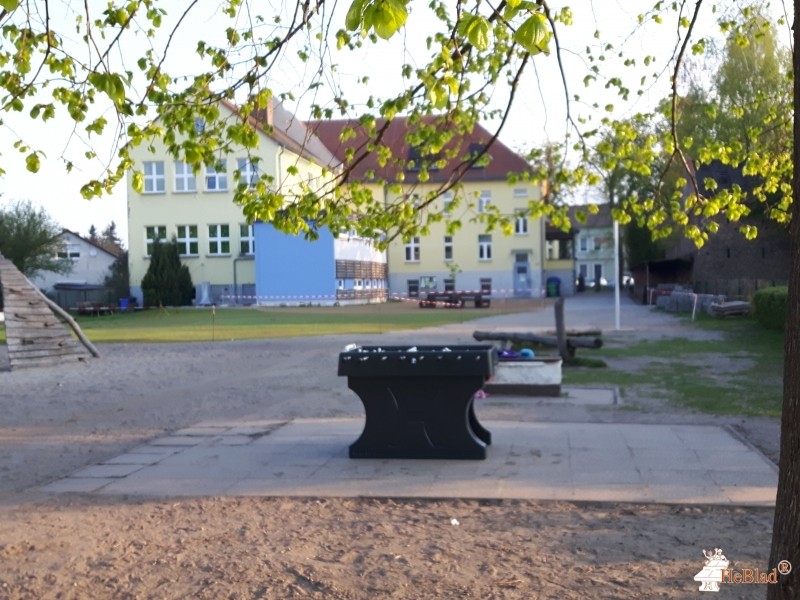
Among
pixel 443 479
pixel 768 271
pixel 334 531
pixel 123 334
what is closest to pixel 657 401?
pixel 443 479

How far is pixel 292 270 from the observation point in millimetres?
60281

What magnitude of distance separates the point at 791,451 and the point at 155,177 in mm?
59879

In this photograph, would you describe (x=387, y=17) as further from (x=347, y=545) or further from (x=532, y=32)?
(x=347, y=545)

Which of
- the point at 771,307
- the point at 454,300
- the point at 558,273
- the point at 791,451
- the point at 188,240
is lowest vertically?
the point at 454,300

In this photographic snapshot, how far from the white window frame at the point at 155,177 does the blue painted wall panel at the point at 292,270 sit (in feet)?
21.7

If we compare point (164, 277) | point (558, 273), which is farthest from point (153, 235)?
point (558, 273)

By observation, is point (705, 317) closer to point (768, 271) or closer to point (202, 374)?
point (768, 271)

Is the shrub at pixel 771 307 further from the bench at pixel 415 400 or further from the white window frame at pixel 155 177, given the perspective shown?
the white window frame at pixel 155 177

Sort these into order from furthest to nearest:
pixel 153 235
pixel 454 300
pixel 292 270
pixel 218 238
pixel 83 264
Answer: pixel 83 264, pixel 218 238, pixel 153 235, pixel 292 270, pixel 454 300

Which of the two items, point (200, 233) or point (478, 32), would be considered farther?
point (200, 233)

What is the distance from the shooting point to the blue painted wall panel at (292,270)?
196ft

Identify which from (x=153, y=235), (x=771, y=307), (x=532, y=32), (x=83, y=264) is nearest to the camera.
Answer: (x=532, y=32)

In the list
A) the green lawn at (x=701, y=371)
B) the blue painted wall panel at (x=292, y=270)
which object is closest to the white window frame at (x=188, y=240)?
the blue painted wall panel at (x=292, y=270)

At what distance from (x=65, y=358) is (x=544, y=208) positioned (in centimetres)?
1514
